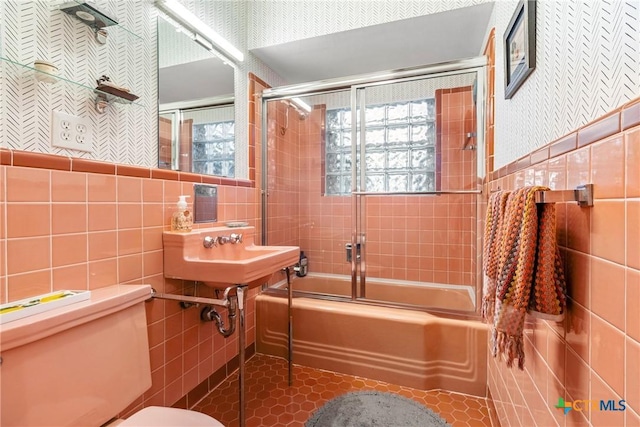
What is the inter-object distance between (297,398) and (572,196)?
1.60m

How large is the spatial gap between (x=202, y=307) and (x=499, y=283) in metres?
1.46

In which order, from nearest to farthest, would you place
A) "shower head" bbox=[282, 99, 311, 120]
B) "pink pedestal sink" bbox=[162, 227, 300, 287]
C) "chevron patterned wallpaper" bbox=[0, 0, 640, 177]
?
"chevron patterned wallpaper" bbox=[0, 0, 640, 177] < "pink pedestal sink" bbox=[162, 227, 300, 287] < "shower head" bbox=[282, 99, 311, 120]

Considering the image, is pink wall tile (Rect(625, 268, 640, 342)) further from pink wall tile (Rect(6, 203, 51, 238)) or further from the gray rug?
pink wall tile (Rect(6, 203, 51, 238))

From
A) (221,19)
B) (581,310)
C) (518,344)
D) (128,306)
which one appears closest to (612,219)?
(581,310)

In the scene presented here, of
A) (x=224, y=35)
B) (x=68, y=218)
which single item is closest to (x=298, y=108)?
(x=224, y=35)

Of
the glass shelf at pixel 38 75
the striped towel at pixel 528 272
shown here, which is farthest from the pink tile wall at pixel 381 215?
the striped towel at pixel 528 272

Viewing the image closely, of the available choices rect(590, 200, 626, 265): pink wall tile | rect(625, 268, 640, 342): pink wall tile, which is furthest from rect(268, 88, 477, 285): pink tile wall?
rect(625, 268, 640, 342): pink wall tile

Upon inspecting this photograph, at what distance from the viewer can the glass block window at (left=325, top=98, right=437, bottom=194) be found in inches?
93.3

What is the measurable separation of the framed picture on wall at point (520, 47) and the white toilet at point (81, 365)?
1.63 metres

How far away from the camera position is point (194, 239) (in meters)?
1.42

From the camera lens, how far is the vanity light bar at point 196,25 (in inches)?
59.1

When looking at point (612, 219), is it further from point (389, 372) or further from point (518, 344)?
point (389, 372)

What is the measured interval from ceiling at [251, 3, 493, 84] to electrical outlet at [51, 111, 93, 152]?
1396 mm

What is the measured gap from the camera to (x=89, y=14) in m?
1.11
